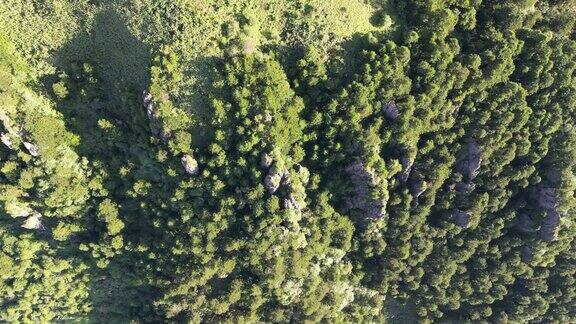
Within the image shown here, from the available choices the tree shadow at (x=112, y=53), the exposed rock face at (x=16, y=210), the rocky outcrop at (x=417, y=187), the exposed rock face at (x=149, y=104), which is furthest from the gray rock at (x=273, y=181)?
the exposed rock face at (x=16, y=210)

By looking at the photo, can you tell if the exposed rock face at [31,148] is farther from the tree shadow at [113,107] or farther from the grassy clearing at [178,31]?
the grassy clearing at [178,31]

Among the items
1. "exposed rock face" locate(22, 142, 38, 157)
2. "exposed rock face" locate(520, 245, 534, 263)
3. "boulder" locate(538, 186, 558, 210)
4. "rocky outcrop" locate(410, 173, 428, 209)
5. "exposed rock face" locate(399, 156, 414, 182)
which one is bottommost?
"exposed rock face" locate(22, 142, 38, 157)

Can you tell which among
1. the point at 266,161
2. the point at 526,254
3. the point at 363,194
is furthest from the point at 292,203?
the point at 526,254

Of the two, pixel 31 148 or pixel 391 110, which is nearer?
pixel 31 148

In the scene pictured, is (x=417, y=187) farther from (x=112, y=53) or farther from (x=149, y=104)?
(x=112, y=53)

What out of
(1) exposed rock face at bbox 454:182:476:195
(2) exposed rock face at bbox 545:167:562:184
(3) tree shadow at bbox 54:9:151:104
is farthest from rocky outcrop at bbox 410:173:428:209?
(3) tree shadow at bbox 54:9:151:104

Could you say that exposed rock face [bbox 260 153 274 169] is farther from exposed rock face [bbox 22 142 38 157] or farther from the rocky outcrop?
exposed rock face [bbox 22 142 38 157]

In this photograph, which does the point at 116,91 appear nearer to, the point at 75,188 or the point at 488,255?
the point at 75,188
